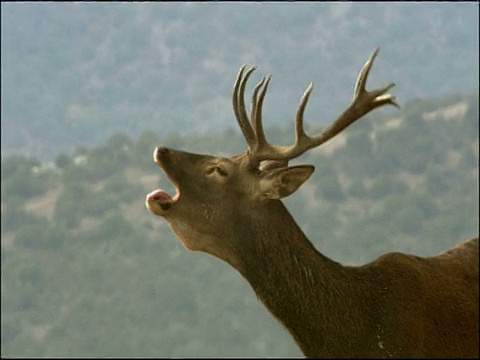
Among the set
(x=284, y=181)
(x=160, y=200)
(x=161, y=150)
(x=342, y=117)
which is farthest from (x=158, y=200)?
(x=342, y=117)

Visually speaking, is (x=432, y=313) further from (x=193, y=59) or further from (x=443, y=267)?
(x=193, y=59)

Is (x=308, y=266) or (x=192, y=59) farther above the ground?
Answer: (x=192, y=59)

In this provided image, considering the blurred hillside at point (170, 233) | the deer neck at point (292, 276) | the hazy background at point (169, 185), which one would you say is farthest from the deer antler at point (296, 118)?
the blurred hillside at point (170, 233)

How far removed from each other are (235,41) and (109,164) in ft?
120

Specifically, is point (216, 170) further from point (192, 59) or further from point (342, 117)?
point (192, 59)

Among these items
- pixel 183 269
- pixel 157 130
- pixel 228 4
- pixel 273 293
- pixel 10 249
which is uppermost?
pixel 228 4

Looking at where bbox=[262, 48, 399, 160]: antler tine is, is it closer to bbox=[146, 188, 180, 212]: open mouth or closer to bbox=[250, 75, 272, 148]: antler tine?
bbox=[250, 75, 272, 148]: antler tine

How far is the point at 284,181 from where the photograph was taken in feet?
20.4

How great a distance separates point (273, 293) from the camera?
607 centimetres

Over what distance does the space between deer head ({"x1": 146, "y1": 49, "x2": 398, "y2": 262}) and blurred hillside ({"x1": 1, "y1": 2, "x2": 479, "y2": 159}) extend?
284ft

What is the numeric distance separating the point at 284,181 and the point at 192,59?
101323 millimetres

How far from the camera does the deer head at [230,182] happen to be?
6.19m

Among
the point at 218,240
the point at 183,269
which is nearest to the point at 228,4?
the point at 183,269

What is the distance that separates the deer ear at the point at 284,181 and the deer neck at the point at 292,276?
2.9 inches
